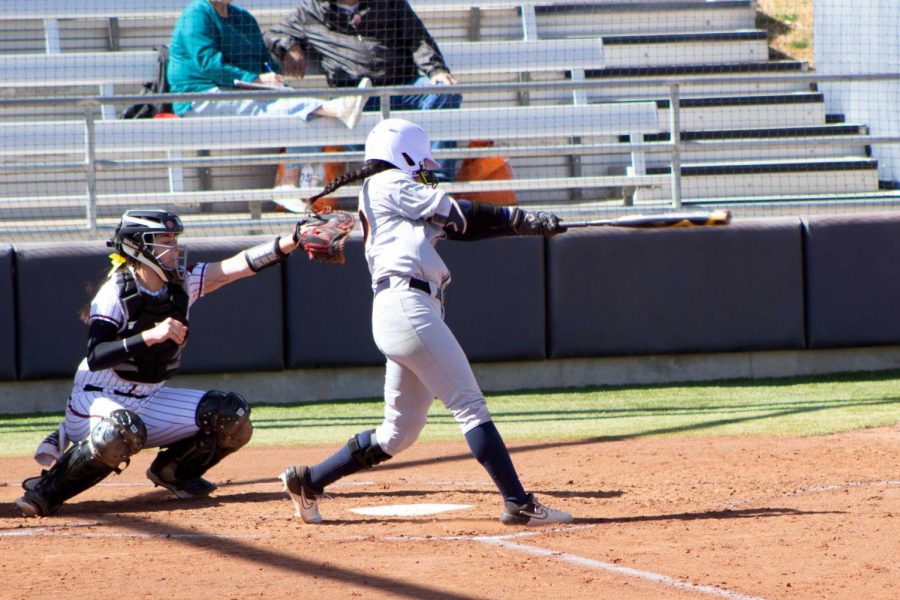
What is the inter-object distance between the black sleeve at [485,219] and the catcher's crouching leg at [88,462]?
181 centimetres

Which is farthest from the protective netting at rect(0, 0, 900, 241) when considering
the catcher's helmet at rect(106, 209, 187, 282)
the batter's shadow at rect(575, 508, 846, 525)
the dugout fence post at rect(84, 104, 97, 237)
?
the batter's shadow at rect(575, 508, 846, 525)

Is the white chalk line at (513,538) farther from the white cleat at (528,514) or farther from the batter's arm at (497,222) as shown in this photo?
the batter's arm at (497,222)

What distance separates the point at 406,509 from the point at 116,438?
138 centimetres

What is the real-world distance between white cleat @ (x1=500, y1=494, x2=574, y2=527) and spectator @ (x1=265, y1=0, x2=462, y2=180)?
6.17 metres

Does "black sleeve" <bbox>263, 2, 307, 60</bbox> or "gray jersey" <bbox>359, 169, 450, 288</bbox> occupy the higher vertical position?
"black sleeve" <bbox>263, 2, 307, 60</bbox>

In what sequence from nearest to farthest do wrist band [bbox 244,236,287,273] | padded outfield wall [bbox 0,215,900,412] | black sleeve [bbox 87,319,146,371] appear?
1. black sleeve [bbox 87,319,146,371]
2. wrist band [bbox 244,236,287,273]
3. padded outfield wall [bbox 0,215,900,412]

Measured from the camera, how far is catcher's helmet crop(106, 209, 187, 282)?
564 centimetres

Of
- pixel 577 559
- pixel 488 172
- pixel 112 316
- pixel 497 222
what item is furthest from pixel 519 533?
pixel 488 172

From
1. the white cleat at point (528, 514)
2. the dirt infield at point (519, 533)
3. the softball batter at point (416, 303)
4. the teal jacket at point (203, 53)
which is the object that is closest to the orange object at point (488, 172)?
the teal jacket at point (203, 53)

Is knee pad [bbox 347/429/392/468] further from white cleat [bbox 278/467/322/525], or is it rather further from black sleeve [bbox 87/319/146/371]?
black sleeve [bbox 87/319/146/371]

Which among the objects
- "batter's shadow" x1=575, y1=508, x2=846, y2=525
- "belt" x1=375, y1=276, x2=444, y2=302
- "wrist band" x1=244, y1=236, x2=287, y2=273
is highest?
"wrist band" x1=244, y1=236, x2=287, y2=273

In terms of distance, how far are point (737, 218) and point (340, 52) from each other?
3.93 meters

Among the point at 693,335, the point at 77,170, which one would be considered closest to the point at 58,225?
the point at 77,170

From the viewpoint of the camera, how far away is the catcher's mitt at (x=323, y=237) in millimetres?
5434
